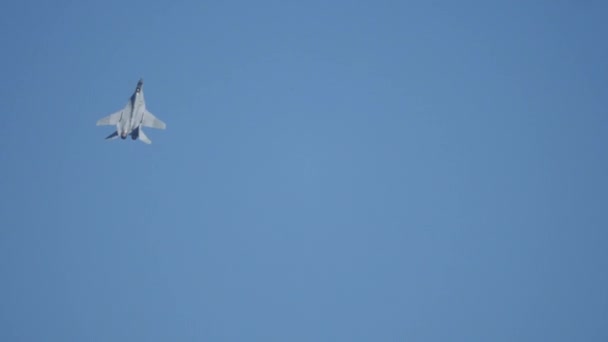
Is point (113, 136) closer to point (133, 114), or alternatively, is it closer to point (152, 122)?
point (133, 114)

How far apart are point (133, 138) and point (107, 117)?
2665mm

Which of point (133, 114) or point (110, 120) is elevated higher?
point (110, 120)

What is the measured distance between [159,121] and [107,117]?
2.81m

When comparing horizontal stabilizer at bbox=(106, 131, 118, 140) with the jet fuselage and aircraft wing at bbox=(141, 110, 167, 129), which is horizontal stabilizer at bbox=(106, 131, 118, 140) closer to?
the jet fuselage

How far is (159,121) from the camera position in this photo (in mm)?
39188

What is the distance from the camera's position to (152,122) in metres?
39.1

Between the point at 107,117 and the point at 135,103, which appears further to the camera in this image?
the point at 107,117

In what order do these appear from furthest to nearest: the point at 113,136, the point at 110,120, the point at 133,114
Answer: the point at 110,120 → the point at 113,136 → the point at 133,114

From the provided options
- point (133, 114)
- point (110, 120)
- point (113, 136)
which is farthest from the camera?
point (110, 120)

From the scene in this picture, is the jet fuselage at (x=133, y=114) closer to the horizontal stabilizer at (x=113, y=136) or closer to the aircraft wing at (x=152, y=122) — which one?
the horizontal stabilizer at (x=113, y=136)

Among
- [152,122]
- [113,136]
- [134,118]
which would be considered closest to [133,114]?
[134,118]

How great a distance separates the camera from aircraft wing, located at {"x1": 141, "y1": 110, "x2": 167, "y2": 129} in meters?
38.8

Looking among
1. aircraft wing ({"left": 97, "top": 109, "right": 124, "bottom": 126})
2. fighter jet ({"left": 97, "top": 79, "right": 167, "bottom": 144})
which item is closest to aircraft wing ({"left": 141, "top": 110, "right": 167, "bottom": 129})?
fighter jet ({"left": 97, "top": 79, "right": 167, "bottom": 144})

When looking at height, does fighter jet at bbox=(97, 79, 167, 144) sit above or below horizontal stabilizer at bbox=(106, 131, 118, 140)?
above
